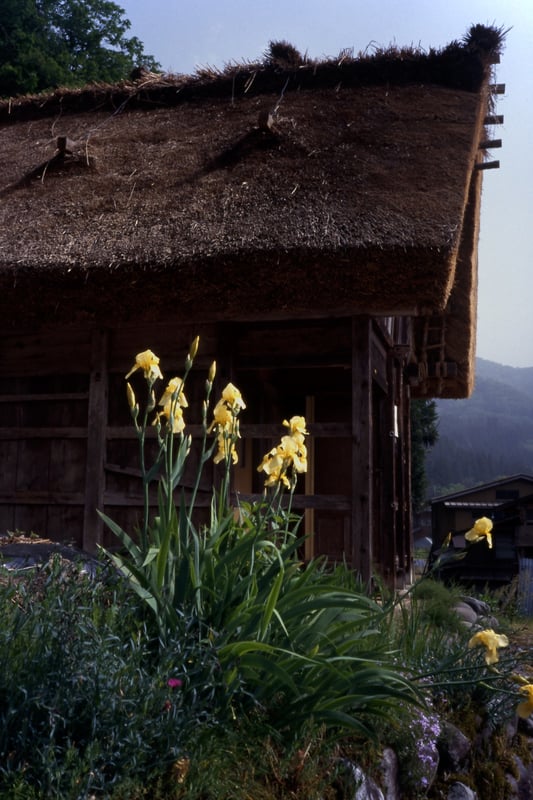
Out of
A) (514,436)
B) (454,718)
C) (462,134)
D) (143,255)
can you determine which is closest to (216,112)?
(462,134)

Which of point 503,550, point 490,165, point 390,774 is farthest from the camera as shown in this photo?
point 503,550

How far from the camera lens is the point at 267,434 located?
6598 mm

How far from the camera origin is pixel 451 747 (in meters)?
3.21

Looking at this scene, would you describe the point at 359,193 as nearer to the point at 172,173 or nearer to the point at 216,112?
the point at 172,173

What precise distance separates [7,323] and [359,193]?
9.78 feet

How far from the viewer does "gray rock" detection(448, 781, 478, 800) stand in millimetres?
3117

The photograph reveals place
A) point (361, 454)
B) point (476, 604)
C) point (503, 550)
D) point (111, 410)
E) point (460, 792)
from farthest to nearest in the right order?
point (503, 550)
point (111, 410)
point (476, 604)
point (361, 454)
point (460, 792)

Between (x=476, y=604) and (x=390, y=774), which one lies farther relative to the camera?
(x=476, y=604)

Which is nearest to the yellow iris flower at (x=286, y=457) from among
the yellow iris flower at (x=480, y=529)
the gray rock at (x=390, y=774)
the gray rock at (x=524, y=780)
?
the yellow iris flower at (x=480, y=529)

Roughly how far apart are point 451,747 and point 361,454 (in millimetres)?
3174

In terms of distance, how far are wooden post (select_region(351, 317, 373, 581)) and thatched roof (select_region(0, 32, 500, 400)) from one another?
257mm

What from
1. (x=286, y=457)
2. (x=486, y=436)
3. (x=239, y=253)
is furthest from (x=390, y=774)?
(x=486, y=436)

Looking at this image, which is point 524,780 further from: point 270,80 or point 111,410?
point 270,80

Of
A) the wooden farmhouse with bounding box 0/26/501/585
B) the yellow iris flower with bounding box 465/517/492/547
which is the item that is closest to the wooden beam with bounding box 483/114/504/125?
the wooden farmhouse with bounding box 0/26/501/585
